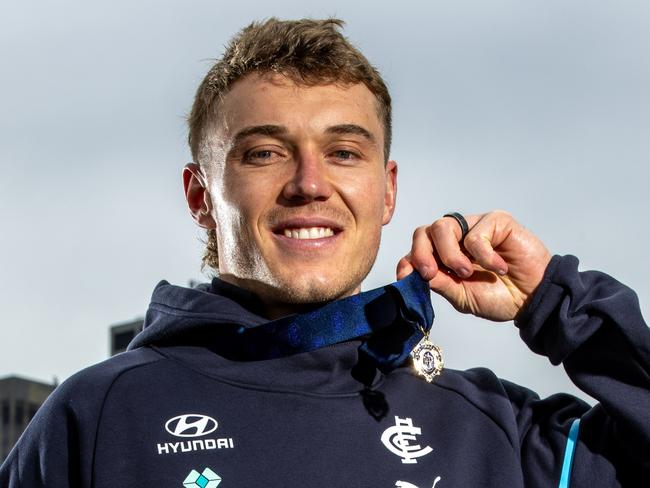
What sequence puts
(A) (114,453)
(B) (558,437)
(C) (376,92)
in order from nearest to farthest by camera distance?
(A) (114,453) < (B) (558,437) < (C) (376,92)

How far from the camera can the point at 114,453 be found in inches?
181

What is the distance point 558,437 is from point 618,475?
0.25 meters

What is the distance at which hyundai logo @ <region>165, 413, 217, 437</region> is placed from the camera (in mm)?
4711

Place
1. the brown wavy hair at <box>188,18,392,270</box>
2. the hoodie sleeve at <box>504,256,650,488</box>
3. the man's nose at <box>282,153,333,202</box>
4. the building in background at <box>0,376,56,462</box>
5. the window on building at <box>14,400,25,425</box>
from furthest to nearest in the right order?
the building in background at <box>0,376,56,462</box>, the window on building at <box>14,400,25,425</box>, the brown wavy hair at <box>188,18,392,270</box>, the man's nose at <box>282,153,333,202</box>, the hoodie sleeve at <box>504,256,650,488</box>

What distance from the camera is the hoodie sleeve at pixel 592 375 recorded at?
4809 millimetres

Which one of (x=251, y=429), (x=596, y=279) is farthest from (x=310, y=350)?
(x=596, y=279)

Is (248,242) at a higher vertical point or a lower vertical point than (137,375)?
higher

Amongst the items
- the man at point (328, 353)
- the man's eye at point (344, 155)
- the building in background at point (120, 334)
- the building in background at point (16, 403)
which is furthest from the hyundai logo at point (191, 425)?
the building in background at point (16, 403)

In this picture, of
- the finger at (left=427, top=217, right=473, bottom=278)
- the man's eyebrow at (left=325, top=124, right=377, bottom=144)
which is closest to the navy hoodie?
the finger at (left=427, top=217, right=473, bottom=278)

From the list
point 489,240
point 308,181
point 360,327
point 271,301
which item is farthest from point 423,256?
point 271,301

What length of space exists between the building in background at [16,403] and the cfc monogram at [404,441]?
98033 mm

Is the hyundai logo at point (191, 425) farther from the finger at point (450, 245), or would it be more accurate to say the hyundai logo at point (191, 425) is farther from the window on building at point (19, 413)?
the window on building at point (19, 413)

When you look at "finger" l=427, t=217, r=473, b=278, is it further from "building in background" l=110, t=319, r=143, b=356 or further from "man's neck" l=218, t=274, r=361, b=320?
"building in background" l=110, t=319, r=143, b=356

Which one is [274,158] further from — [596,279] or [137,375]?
[596,279]
